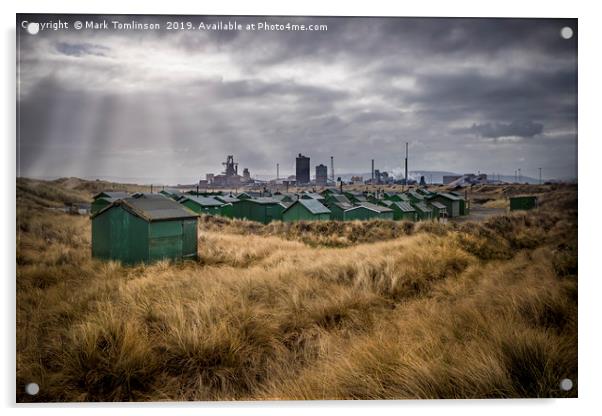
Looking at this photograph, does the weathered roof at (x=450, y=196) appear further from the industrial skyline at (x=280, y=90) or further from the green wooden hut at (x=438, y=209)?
the industrial skyline at (x=280, y=90)

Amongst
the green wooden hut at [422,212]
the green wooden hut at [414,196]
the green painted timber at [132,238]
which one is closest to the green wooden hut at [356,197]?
the green wooden hut at [414,196]

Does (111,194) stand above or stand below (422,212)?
above

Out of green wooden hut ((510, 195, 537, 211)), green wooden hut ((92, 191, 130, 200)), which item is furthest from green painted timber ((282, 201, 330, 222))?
green wooden hut ((92, 191, 130, 200))

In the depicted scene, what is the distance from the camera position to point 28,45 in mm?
3281

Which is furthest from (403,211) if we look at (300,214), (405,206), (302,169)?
(300,214)

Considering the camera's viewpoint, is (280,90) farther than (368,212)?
No

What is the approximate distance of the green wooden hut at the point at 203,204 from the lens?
4088mm

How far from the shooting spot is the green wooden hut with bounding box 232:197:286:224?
19.2ft

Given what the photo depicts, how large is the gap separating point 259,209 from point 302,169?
316 cm

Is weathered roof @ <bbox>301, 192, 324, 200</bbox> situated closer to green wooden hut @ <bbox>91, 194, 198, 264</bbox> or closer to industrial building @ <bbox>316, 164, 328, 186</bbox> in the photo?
industrial building @ <bbox>316, 164, 328, 186</bbox>

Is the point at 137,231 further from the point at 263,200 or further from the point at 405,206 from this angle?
the point at 405,206

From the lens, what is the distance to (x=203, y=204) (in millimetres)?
4320

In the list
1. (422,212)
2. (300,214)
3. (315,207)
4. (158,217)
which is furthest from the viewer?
(300,214)

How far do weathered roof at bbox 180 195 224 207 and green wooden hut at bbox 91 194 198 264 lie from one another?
22 cm
